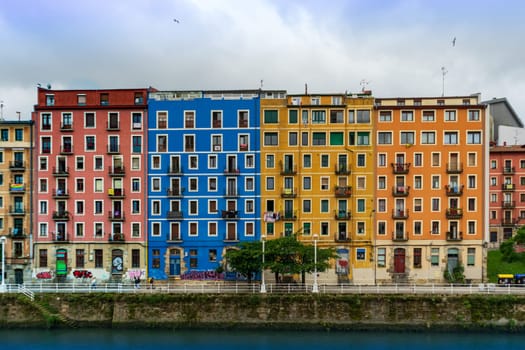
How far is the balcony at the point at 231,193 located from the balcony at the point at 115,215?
11778 mm

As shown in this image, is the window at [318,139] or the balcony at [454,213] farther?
the window at [318,139]

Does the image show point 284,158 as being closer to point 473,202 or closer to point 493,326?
point 473,202

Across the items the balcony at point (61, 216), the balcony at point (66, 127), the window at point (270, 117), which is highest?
the window at point (270, 117)

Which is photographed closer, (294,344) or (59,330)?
(294,344)

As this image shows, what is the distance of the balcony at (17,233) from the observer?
5633 cm

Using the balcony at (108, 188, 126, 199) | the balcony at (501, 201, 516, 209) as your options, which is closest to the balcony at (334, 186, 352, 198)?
the balcony at (108, 188, 126, 199)

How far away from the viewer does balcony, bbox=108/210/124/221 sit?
185ft

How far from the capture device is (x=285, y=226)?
186ft

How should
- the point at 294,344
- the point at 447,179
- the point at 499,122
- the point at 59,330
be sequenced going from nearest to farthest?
the point at 294,344 → the point at 59,330 → the point at 447,179 → the point at 499,122

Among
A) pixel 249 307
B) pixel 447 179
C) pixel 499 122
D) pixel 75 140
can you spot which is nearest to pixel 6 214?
pixel 75 140

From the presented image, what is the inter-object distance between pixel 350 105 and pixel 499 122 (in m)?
49.2

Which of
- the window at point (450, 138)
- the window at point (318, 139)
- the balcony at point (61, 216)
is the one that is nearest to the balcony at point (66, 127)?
the balcony at point (61, 216)

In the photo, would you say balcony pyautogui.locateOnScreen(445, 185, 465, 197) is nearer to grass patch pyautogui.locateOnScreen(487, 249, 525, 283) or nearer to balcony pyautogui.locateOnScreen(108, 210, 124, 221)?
grass patch pyautogui.locateOnScreen(487, 249, 525, 283)

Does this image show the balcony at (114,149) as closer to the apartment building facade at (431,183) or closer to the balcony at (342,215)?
the balcony at (342,215)
